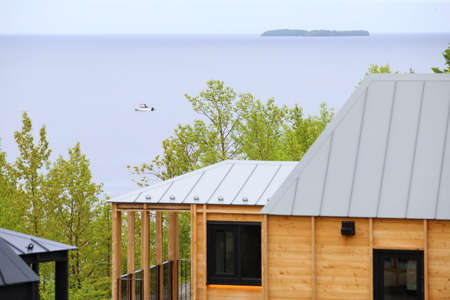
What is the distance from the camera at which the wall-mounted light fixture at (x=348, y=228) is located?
1341 cm

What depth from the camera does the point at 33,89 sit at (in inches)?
5591

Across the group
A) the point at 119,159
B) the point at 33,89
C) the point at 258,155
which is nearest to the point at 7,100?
the point at 33,89

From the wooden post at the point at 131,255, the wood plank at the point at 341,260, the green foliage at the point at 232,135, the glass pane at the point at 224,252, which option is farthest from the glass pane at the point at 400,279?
the green foliage at the point at 232,135

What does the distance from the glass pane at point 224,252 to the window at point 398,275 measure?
2.95m

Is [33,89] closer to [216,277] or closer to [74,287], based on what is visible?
[74,287]

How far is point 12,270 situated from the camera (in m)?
10.2

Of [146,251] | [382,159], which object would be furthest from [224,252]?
[382,159]

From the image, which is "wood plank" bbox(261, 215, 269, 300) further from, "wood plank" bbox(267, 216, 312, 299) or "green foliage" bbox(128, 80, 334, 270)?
"green foliage" bbox(128, 80, 334, 270)

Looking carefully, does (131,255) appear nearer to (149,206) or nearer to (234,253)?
(149,206)

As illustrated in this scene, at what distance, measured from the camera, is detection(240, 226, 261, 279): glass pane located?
1450cm

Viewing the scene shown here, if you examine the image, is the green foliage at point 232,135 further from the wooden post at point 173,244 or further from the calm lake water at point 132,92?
the calm lake water at point 132,92

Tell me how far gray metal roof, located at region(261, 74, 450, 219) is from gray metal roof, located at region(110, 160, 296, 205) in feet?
3.05

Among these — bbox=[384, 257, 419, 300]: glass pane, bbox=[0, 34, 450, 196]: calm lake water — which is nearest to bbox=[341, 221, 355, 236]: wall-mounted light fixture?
bbox=[384, 257, 419, 300]: glass pane

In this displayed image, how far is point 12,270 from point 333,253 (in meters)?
6.20
